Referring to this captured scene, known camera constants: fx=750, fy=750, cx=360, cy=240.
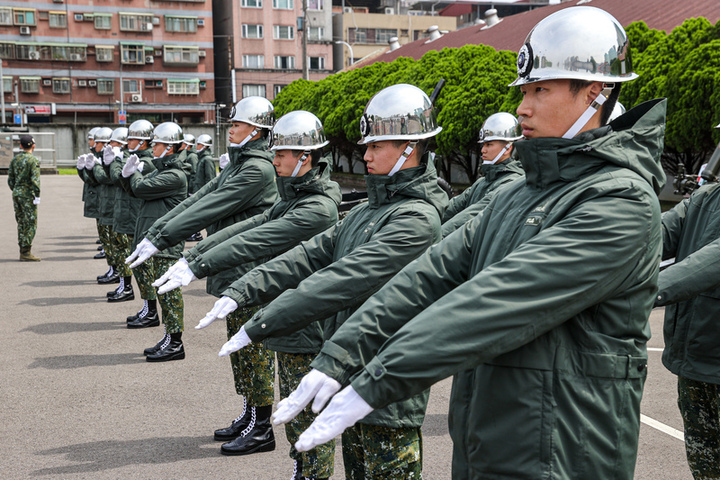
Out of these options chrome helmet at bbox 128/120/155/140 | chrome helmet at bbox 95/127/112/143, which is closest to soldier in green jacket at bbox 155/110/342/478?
chrome helmet at bbox 128/120/155/140

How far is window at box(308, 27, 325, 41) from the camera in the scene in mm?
72125

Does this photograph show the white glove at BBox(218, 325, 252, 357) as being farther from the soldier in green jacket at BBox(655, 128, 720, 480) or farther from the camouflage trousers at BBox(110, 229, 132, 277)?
the camouflage trousers at BBox(110, 229, 132, 277)

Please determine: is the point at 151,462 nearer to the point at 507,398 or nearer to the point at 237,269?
the point at 237,269

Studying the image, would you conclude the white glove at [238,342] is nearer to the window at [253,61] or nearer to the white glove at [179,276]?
the white glove at [179,276]

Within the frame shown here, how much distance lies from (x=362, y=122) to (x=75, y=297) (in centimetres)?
883

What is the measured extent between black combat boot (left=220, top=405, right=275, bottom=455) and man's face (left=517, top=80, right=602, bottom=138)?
3835 millimetres

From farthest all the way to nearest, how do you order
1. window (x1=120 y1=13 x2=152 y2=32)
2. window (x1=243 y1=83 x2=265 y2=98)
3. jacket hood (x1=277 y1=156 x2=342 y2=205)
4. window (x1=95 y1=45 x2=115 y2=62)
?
1. window (x1=243 y1=83 x2=265 y2=98)
2. window (x1=120 y1=13 x2=152 y2=32)
3. window (x1=95 y1=45 x2=115 y2=62)
4. jacket hood (x1=277 y1=156 x2=342 y2=205)

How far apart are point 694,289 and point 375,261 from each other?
1473 mm

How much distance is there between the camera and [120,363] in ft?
25.5

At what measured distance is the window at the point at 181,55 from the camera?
64.5 meters

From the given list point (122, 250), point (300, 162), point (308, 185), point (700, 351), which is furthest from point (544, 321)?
point (122, 250)

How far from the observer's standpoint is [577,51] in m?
2.21

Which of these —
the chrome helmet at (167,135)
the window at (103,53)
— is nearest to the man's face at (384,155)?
the chrome helmet at (167,135)

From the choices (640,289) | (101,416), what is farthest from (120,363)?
(640,289)
